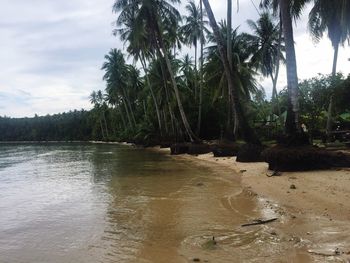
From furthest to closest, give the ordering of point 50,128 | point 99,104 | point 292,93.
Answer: point 50,128 < point 99,104 < point 292,93

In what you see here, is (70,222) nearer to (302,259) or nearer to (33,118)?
(302,259)

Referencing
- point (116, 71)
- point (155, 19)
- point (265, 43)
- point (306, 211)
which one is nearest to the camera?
point (306, 211)

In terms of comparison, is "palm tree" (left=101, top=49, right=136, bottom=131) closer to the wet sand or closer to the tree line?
the tree line

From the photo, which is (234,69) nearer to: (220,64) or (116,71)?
(220,64)

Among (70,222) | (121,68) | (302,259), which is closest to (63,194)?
(70,222)

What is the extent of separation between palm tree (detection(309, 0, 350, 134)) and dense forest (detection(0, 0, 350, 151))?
0.18ft

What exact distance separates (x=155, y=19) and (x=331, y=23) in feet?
41.1

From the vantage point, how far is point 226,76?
100ft

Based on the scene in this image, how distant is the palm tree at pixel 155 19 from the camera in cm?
3105

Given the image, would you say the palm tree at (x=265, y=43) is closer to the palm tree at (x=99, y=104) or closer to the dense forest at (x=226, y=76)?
the dense forest at (x=226, y=76)

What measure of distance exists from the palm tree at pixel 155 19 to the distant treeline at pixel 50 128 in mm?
77327

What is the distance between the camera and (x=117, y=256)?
662 cm

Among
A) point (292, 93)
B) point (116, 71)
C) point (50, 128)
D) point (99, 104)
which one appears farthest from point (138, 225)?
point (50, 128)

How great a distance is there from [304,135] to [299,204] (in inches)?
232
